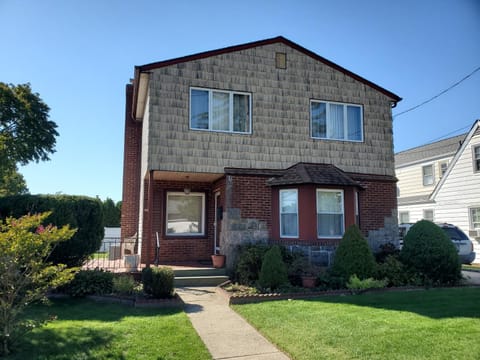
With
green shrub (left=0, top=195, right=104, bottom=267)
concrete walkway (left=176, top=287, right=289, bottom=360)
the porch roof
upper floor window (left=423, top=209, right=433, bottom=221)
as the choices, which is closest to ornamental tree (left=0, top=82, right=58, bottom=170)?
green shrub (left=0, top=195, right=104, bottom=267)

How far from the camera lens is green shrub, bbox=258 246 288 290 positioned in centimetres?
888

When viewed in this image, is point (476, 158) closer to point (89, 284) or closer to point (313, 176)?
point (313, 176)

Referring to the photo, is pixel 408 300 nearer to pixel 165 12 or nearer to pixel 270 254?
pixel 270 254

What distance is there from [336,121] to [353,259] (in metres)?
5.33

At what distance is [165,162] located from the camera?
1083 cm

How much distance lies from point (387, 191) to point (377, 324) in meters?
7.86

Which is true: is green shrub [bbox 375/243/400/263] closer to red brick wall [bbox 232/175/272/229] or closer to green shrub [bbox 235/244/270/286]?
red brick wall [bbox 232/175/272/229]

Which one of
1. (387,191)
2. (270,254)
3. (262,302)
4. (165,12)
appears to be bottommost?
(262,302)

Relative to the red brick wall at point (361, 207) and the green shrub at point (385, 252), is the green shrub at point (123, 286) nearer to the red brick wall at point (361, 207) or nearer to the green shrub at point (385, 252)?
the red brick wall at point (361, 207)

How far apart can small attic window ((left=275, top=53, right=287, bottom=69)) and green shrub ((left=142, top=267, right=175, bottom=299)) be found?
780cm

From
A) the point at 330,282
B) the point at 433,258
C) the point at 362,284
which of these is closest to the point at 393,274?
the point at 433,258

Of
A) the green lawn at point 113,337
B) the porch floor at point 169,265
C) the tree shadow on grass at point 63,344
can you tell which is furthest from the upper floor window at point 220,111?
the tree shadow on grass at point 63,344

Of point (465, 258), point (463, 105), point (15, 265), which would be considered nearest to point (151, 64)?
point (15, 265)

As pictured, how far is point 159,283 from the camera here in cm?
793
